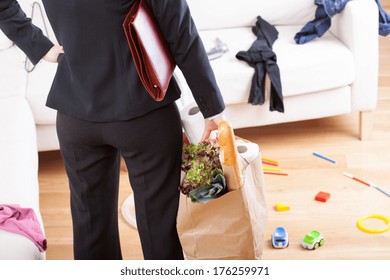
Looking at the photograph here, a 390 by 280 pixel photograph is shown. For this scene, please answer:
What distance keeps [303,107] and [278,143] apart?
23 cm

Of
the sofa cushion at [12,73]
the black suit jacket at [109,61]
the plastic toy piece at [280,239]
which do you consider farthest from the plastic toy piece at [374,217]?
the sofa cushion at [12,73]

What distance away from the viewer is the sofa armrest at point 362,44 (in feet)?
11.0

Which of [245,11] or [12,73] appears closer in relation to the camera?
[12,73]

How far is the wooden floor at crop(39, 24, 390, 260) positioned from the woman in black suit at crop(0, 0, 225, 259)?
76 cm

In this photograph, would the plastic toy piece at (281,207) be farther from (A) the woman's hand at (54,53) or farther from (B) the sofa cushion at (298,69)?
(A) the woman's hand at (54,53)

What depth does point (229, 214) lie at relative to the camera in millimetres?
1977

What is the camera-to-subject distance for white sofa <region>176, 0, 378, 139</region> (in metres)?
3.28

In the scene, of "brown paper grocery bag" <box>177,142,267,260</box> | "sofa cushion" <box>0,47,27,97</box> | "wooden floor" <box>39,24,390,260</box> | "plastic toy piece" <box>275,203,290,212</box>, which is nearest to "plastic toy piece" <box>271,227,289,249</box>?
"wooden floor" <box>39,24,390,260</box>

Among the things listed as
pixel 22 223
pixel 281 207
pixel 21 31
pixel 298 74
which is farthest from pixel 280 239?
pixel 21 31

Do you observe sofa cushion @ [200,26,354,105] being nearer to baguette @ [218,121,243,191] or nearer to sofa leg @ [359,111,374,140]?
sofa leg @ [359,111,374,140]

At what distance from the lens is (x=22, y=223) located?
215 cm

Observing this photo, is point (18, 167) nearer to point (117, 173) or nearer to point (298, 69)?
point (117, 173)

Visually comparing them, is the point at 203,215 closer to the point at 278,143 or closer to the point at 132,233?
the point at 132,233

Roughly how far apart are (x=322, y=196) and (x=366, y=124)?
637mm
